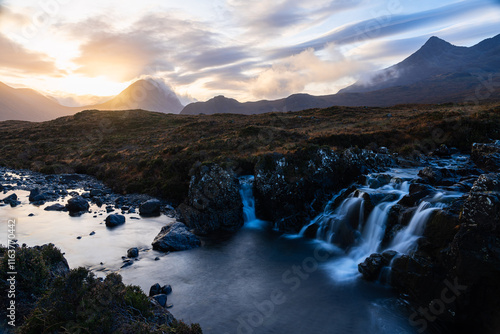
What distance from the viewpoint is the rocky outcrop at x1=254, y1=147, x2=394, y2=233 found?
2206cm

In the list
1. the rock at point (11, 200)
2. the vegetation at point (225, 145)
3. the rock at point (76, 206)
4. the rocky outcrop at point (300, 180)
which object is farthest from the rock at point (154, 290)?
the rock at point (11, 200)

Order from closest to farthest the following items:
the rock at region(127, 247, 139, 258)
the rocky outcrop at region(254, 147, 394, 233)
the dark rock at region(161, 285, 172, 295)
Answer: the dark rock at region(161, 285, 172, 295) < the rock at region(127, 247, 139, 258) < the rocky outcrop at region(254, 147, 394, 233)

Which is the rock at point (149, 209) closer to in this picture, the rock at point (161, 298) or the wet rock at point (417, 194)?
the rock at point (161, 298)

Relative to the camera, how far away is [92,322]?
22.4ft

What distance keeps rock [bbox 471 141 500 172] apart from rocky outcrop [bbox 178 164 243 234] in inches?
719

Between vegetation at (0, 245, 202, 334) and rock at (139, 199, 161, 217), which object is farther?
rock at (139, 199, 161, 217)

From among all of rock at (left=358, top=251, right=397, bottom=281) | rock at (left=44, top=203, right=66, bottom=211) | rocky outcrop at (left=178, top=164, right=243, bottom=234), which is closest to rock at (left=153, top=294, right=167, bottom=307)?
rocky outcrop at (left=178, top=164, right=243, bottom=234)

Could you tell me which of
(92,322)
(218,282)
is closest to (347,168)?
(218,282)

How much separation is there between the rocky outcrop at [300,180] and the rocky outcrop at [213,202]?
2.21 m

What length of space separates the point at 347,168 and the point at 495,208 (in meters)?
13.3

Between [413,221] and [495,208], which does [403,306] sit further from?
[495,208]

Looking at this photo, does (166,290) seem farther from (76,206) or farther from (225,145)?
(225,145)

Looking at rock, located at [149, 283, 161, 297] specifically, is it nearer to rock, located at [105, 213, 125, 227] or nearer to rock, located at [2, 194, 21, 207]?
rock, located at [105, 213, 125, 227]

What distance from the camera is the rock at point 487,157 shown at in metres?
19.0
